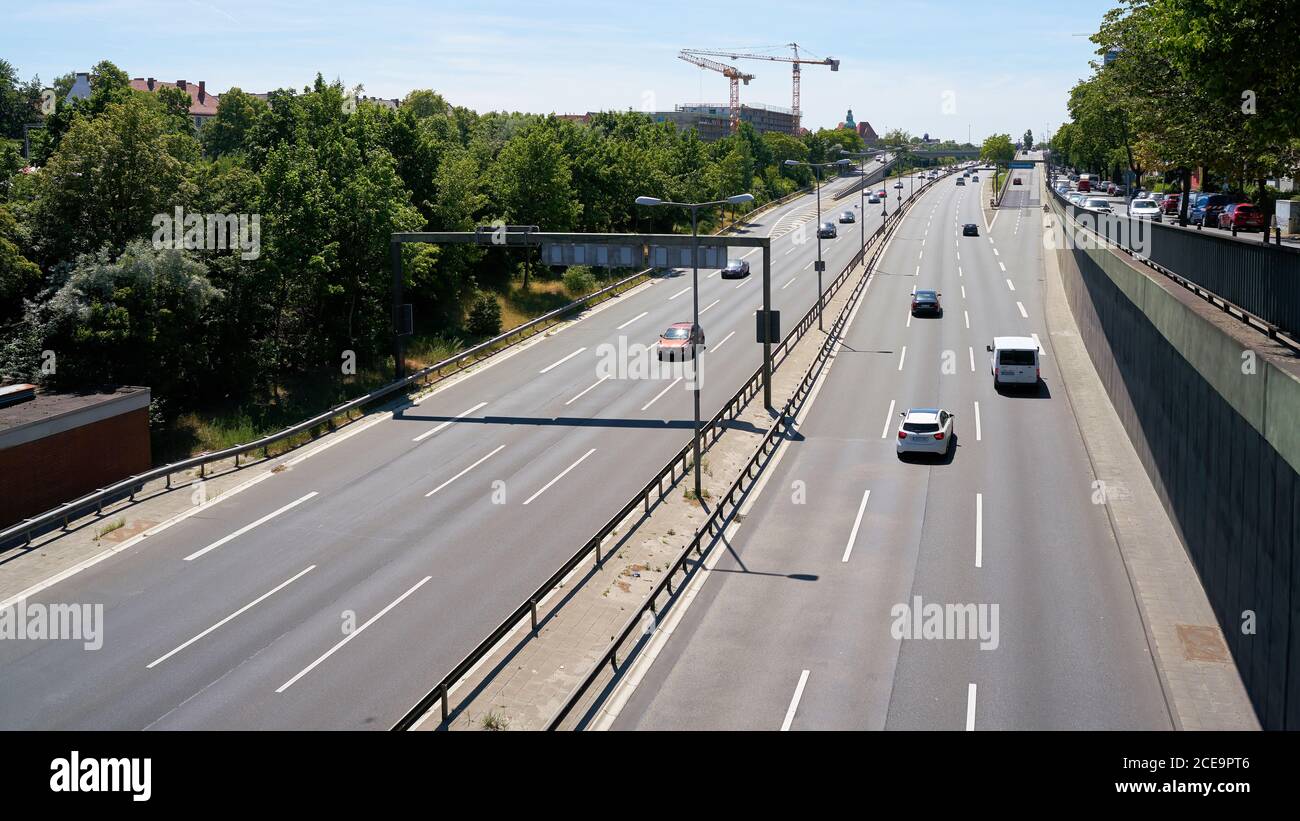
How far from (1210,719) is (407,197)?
4344 cm

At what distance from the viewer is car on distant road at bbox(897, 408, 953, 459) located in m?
32.4

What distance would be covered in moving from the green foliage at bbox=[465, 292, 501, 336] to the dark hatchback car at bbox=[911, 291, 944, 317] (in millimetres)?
22442

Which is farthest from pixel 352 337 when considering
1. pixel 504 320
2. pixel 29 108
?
pixel 29 108

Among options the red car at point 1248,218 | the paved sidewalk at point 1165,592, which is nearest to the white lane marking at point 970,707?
the paved sidewalk at point 1165,592

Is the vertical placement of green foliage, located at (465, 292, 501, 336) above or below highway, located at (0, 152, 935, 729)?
above

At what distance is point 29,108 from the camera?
10925 centimetres

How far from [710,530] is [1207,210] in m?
32.8

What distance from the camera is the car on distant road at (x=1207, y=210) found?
151 ft

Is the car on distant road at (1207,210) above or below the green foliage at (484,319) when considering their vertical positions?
above

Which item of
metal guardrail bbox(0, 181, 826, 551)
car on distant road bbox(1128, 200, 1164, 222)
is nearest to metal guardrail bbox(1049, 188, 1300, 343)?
car on distant road bbox(1128, 200, 1164, 222)

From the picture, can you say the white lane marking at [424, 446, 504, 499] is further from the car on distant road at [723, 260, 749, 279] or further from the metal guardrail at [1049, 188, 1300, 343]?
the car on distant road at [723, 260, 749, 279]

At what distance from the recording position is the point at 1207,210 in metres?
46.2

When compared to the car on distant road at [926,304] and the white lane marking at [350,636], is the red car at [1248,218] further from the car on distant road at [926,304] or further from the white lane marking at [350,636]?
the white lane marking at [350,636]

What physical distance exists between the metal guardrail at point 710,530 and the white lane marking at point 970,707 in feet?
20.4
